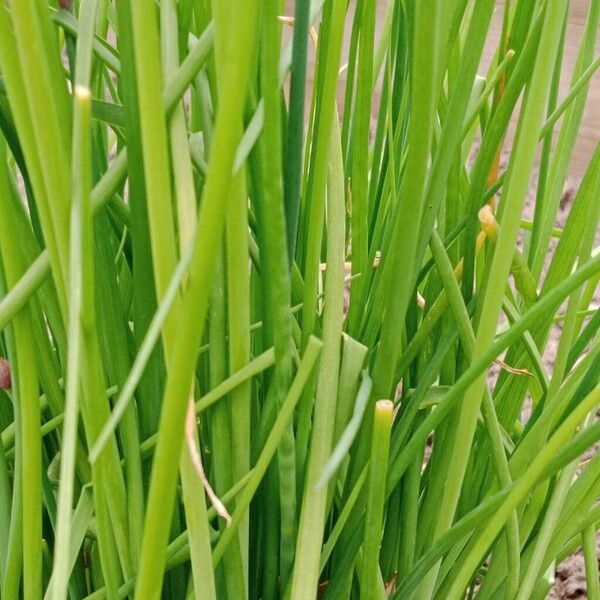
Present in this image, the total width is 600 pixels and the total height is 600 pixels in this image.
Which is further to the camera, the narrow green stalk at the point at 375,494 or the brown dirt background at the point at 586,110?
the brown dirt background at the point at 586,110

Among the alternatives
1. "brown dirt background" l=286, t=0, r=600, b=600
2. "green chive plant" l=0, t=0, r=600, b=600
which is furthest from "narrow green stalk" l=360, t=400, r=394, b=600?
"brown dirt background" l=286, t=0, r=600, b=600

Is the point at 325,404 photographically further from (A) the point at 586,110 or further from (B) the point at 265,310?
(A) the point at 586,110

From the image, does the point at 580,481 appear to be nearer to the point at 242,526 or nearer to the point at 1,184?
the point at 242,526

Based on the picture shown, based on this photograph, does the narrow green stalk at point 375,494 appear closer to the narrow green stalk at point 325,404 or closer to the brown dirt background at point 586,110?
the narrow green stalk at point 325,404

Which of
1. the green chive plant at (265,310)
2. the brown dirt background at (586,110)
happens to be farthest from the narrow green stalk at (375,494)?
the brown dirt background at (586,110)

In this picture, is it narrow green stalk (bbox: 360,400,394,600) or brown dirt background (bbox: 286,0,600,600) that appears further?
brown dirt background (bbox: 286,0,600,600)

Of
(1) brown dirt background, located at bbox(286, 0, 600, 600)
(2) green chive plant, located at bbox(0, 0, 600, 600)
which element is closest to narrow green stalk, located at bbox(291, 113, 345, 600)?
(2) green chive plant, located at bbox(0, 0, 600, 600)

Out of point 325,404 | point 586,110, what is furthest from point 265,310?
point 586,110

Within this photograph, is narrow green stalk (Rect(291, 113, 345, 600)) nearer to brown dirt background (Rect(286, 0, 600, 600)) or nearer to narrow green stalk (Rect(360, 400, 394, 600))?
narrow green stalk (Rect(360, 400, 394, 600))
